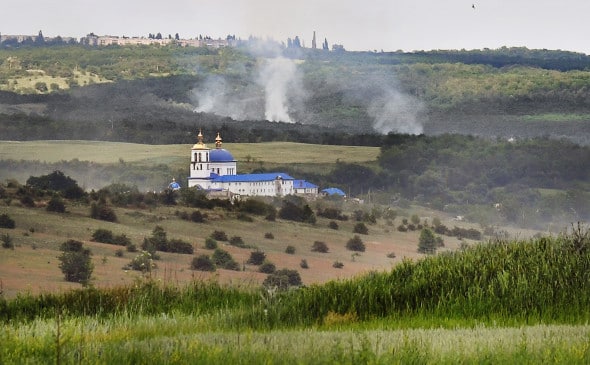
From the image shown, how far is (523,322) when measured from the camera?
10.4m

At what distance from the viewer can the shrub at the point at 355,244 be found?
37.2 m

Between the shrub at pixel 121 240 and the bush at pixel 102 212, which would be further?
the bush at pixel 102 212

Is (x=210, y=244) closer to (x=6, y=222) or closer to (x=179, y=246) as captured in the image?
(x=179, y=246)

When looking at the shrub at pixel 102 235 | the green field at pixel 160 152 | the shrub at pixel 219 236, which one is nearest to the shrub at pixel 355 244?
the shrub at pixel 219 236

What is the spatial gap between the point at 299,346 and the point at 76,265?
21.7m

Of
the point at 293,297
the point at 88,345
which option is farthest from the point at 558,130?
the point at 88,345

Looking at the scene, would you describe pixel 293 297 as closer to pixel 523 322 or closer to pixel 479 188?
pixel 523 322

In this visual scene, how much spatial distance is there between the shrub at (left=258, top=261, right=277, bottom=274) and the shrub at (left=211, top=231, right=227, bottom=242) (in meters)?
2.56

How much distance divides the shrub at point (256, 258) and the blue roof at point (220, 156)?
199 inches

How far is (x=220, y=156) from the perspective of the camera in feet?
132

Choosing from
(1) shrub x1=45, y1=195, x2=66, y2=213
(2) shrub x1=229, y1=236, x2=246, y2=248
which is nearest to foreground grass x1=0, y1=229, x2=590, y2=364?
(2) shrub x1=229, y1=236, x2=246, y2=248

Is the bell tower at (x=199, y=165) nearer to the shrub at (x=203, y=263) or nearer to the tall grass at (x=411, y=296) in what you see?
the shrub at (x=203, y=263)

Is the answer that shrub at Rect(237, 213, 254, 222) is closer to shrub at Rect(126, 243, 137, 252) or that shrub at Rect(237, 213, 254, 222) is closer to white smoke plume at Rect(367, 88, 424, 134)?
shrub at Rect(126, 243, 137, 252)

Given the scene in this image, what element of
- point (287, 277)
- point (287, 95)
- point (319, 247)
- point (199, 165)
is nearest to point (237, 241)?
point (319, 247)
